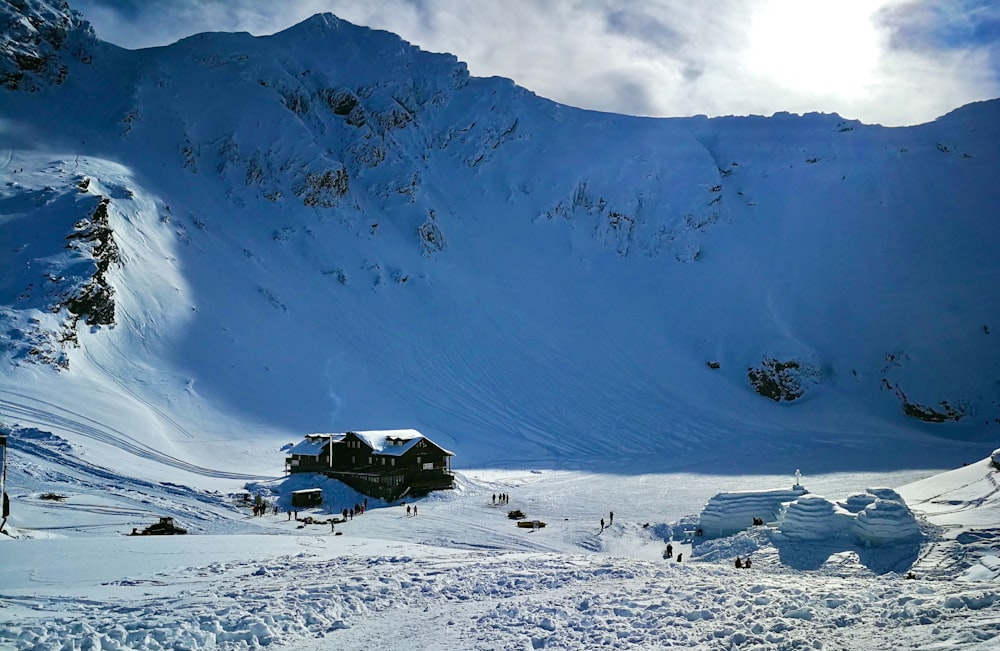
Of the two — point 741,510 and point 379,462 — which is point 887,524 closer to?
point 741,510

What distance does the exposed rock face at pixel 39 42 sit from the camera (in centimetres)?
7425

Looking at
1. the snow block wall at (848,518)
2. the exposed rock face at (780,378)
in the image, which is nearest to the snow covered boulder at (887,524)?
the snow block wall at (848,518)

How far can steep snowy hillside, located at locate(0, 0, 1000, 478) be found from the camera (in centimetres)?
5103

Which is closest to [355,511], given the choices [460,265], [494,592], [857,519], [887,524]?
[494,592]

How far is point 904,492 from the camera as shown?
2608cm

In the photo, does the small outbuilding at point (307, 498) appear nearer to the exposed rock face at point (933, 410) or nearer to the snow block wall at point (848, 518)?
the snow block wall at point (848, 518)

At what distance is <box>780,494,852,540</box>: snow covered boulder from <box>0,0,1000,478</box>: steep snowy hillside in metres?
29.2

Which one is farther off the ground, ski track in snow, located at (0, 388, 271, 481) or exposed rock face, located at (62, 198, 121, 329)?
exposed rock face, located at (62, 198, 121, 329)

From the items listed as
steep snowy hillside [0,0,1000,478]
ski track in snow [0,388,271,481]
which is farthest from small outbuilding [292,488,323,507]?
steep snowy hillside [0,0,1000,478]

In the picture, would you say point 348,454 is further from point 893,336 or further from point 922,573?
point 893,336

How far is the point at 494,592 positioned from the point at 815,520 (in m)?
11.2

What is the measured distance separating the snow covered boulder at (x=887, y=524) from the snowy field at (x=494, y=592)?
1.34 ft

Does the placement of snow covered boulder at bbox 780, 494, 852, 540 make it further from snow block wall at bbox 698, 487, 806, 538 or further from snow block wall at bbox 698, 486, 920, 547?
snow block wall at bbox 698, 487, 806, 538

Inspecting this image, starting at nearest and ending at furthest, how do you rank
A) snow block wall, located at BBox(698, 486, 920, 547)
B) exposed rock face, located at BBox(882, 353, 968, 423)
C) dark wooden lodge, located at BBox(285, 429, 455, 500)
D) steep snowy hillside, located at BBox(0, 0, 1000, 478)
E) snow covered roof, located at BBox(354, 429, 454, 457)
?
snow block wall, located at BBox(698, 486, 920, 547) → dark wooden lodge, located at BBox(285, 429, 455, 500) → snow covered roof, located at BBox(354, 429, 454, 457) → steep snowy hillside, located at BBox(0, 0, 1000, 478) → exposed rock face, located at BBox(882, 353, 968, 423)
